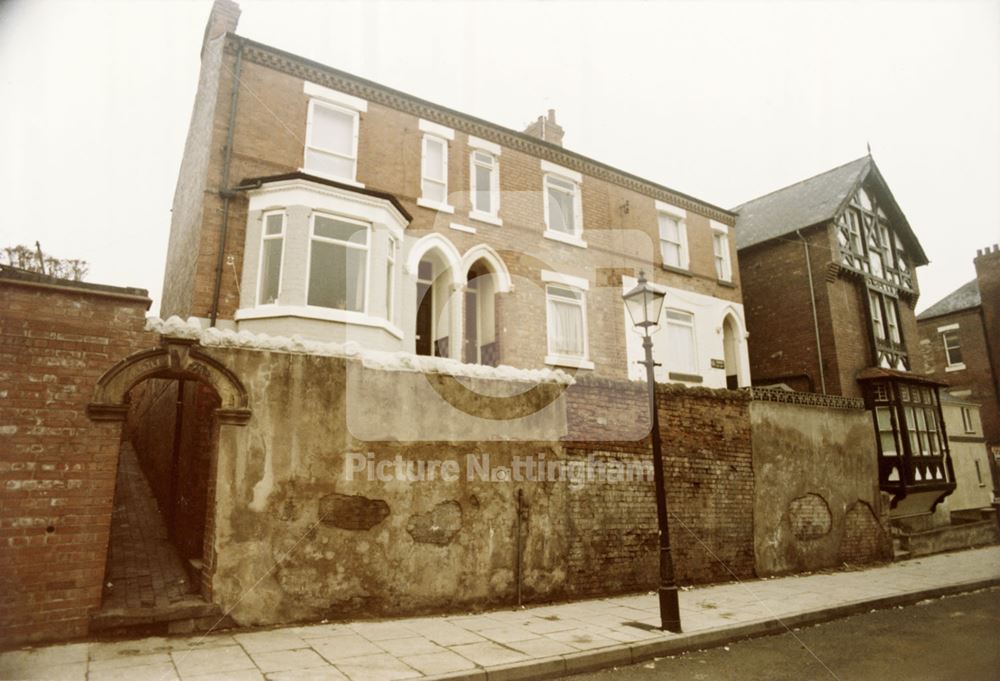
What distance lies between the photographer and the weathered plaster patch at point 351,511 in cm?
700

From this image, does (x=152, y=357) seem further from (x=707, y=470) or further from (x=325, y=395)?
(x=707, y=470)

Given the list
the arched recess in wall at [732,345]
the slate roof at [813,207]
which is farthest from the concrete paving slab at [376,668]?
the slate roof at [813,207]

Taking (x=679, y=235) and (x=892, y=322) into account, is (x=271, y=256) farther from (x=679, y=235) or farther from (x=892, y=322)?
(x=892, y=322)

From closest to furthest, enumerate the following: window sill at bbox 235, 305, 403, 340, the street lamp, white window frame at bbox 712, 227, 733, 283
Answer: the street lamp < window sill at bbox 235, 305, 403, 340 < white window frame at bbox 712, 227, 733, 283

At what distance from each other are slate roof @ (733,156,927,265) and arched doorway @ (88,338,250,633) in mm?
20625

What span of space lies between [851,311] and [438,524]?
62.5ft

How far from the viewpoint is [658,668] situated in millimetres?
6203

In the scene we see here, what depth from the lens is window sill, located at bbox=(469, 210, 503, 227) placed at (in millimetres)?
14667

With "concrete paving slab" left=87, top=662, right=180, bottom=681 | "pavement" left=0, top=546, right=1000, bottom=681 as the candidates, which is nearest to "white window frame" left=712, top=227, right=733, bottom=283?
"pavement" left=0, top=546, right=1000, bottom=681

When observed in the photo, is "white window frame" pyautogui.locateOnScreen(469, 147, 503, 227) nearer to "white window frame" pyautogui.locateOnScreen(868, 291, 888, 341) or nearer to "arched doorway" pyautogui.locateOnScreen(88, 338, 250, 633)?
"arched doorway" pyautogui.locateOnScreen(88, 338, 250, 633)

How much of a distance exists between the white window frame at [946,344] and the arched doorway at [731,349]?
17230mm

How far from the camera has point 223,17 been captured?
13164 mm

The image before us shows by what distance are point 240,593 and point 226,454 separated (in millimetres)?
1603

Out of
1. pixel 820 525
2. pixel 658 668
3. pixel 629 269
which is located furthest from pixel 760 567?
pixel 629 269
